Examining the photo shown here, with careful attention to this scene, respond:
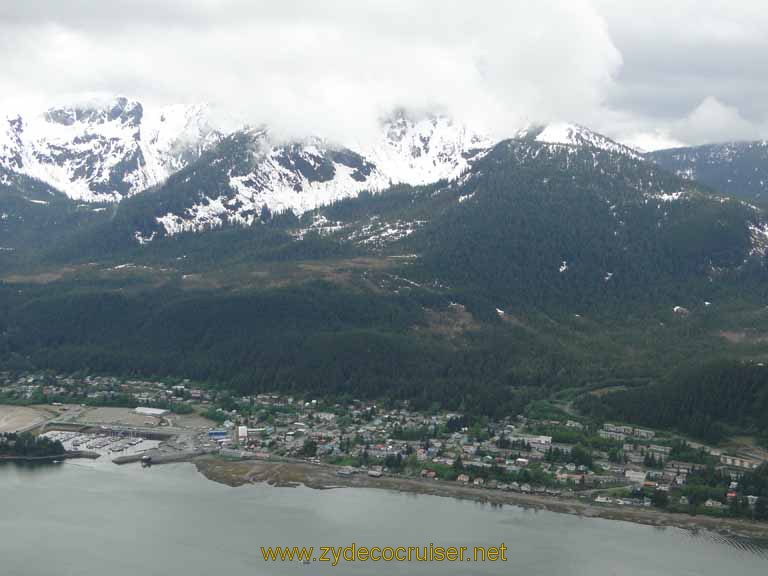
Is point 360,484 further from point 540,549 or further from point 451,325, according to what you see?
point 451,325

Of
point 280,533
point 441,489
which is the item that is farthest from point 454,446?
point 280,533

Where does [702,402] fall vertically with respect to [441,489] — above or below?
above

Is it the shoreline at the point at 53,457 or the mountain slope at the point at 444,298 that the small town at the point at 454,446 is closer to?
the shoreline at the point at 53,457

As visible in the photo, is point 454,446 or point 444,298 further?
point 444,298

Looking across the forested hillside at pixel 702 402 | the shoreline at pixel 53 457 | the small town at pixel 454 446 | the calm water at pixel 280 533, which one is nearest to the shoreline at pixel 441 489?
the small town at pixel 454 446

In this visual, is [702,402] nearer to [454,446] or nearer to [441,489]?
[454,446]

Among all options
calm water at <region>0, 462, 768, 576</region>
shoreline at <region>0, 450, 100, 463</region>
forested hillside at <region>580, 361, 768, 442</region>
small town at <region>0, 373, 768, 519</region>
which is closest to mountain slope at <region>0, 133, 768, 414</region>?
small town at <region>0, 373, 768, 519</region>

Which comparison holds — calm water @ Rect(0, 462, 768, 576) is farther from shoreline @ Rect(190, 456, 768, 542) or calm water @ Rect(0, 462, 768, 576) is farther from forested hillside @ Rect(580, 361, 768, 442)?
forested hillside @ Rect(580, 361, 768, 442)
